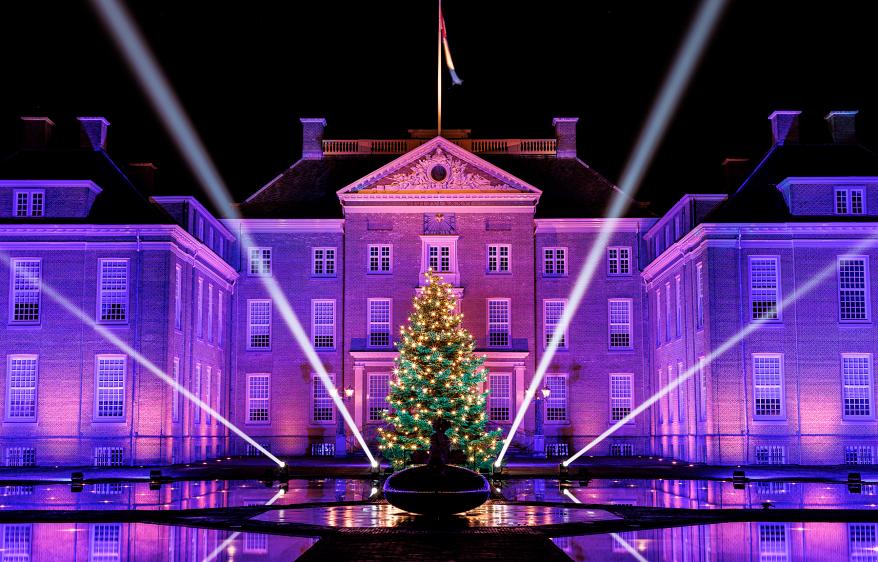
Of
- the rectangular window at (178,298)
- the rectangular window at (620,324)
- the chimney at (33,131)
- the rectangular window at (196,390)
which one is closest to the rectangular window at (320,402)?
the rectangular window at (196,390)

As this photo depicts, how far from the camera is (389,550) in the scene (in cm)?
1652

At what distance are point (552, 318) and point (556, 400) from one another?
4315 millimetres

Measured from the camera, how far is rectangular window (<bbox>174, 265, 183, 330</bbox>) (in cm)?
4422

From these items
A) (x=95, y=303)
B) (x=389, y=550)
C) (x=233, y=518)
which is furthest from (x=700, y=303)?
(x=389, y=550)

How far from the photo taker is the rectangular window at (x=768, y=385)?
42.5 metres

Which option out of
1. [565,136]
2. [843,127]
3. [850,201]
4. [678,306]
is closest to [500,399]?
[678,306]

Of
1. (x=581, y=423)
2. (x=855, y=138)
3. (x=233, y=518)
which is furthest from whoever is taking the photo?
(x=581, y=423)

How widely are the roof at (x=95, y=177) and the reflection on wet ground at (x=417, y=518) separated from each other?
74.8 feet

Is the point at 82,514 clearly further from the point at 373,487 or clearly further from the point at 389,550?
the point at 373,487

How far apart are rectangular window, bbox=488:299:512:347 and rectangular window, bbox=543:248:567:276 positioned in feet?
10.6

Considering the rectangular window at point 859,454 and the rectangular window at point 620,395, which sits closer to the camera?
the rectangular window at point 859,454

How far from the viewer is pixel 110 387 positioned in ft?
140

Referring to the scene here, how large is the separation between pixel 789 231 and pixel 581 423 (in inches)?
646

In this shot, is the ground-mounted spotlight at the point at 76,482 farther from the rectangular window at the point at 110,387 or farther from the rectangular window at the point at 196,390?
the rectangular window at the point at 196,390
